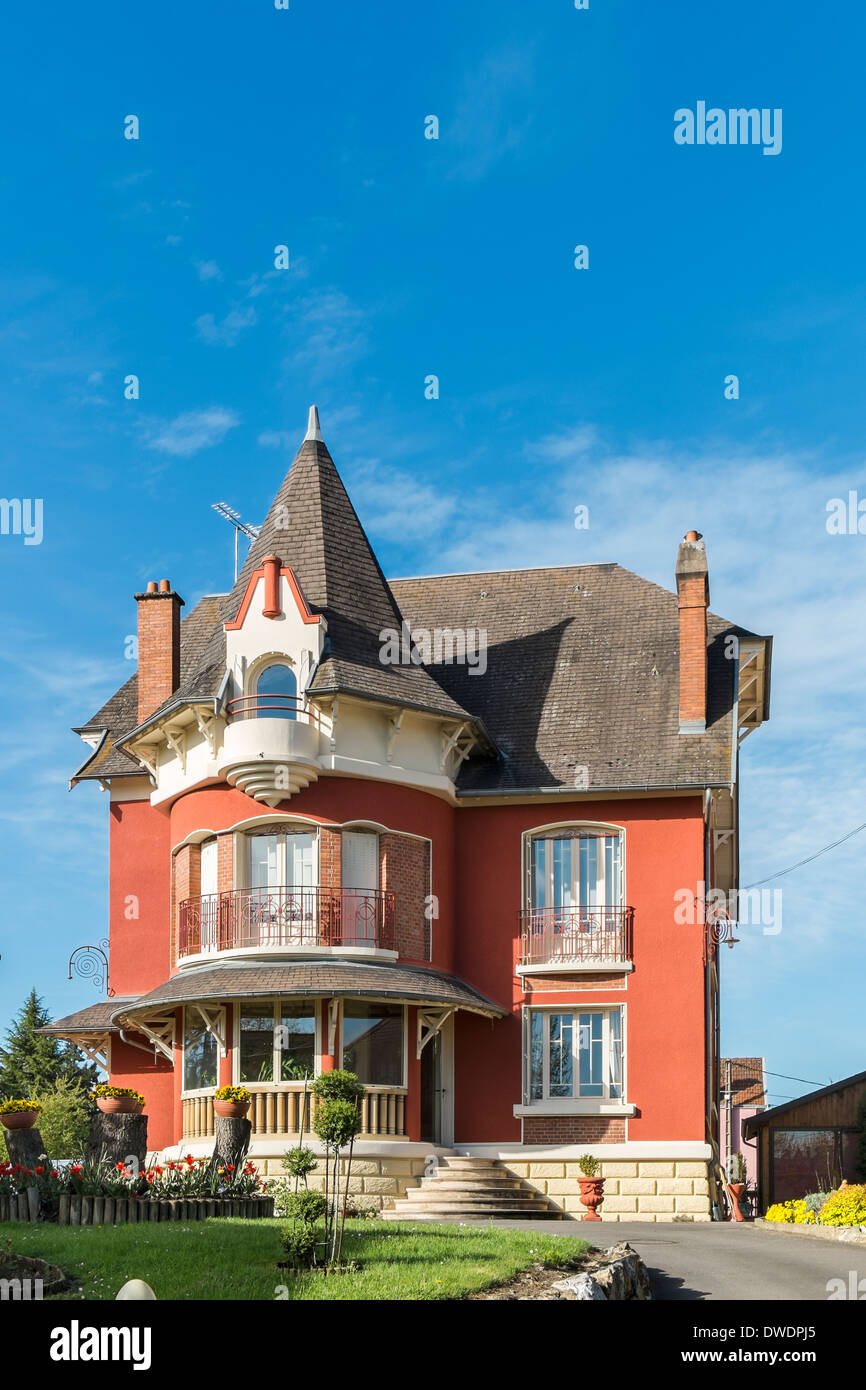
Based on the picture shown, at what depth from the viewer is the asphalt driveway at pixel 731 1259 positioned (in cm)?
1712

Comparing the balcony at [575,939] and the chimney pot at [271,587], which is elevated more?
the chimney pot at [271,587]

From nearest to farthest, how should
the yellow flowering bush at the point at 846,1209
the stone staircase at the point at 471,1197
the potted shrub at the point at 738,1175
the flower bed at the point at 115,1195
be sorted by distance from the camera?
1. the flower bed at the point at 115,1195
2. the yellow flowering bush at the point at 846,1209
3. the stone staircase at the point at 471,1197
4. the potted shrub at the point at 738,1175

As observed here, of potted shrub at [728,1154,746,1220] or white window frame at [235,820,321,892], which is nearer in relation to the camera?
white window frame at [235,820,321,892]

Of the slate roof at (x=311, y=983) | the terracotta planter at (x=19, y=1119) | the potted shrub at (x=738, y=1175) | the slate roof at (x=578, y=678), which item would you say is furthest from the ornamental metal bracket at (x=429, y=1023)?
the potted shrub at (x=738, y=1175)

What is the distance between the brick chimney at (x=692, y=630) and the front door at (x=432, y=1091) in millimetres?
6973

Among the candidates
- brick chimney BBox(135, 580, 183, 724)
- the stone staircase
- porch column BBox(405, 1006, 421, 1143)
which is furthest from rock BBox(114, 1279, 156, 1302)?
brick chimney BBox(135, 580, 183, 724)

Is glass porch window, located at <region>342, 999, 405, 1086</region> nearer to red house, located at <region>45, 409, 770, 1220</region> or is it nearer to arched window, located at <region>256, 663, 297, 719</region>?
red house, located at <region>45, 409, 770, 1220</region>

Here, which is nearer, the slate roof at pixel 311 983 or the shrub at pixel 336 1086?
the shrub at pixel 336 1086

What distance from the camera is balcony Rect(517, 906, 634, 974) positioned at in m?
28.1

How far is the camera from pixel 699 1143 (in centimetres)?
2727

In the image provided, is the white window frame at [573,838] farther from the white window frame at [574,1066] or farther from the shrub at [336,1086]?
the shrub at [336,1086]

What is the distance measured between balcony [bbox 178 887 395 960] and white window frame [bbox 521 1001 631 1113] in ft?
10.4
